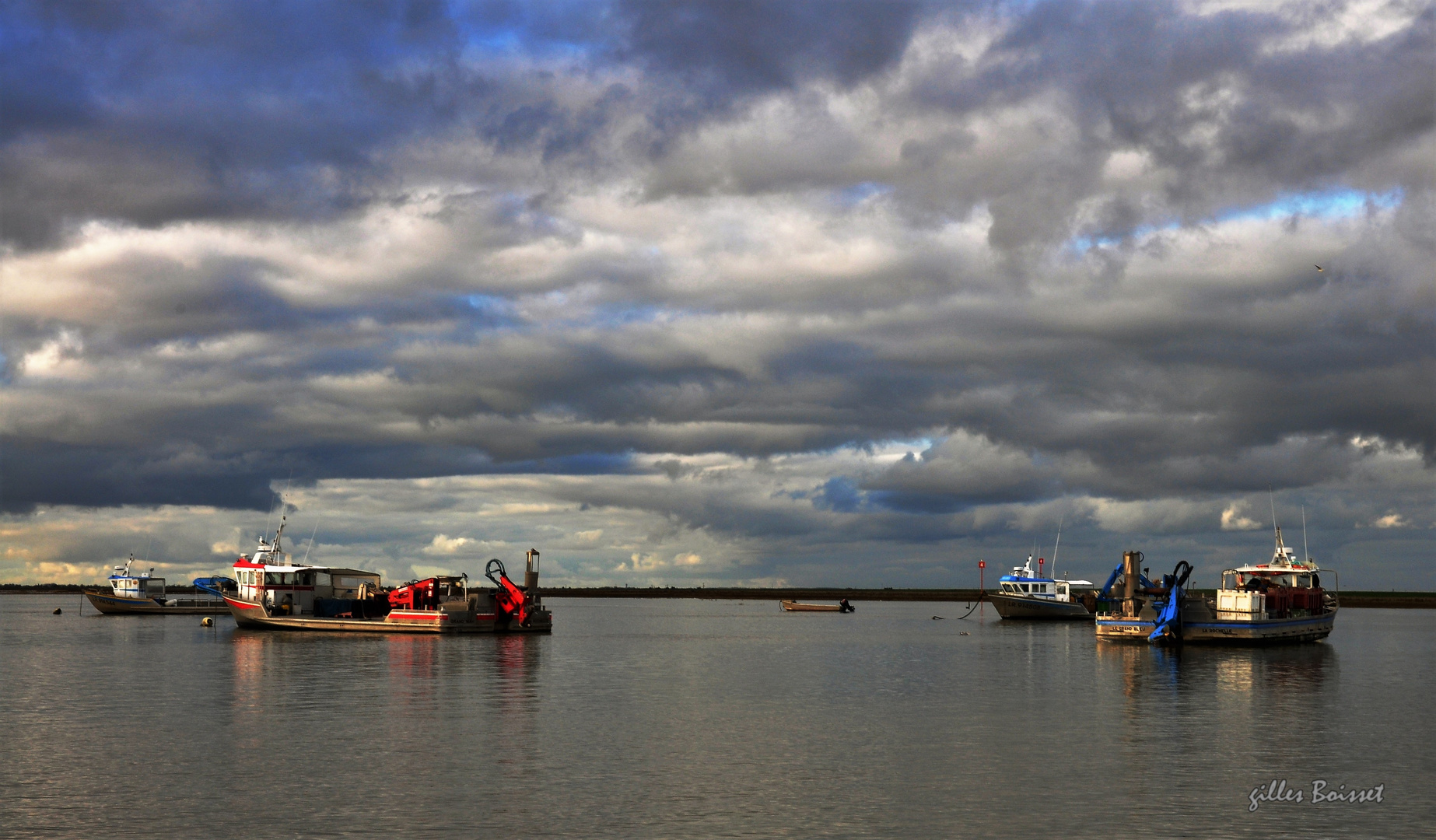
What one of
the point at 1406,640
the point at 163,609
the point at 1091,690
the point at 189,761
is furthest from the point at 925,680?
the point at 163,609

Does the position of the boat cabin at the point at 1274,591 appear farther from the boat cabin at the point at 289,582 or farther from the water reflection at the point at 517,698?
the boat cabin at the point at 289,582

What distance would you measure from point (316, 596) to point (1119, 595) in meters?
62.9

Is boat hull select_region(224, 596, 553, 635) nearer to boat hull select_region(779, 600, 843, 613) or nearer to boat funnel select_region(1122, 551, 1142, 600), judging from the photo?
boat funnel select_region(1122, 551, 1142, 600)

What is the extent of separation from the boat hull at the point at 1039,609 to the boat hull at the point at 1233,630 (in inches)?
1417

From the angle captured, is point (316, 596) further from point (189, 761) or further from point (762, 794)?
point (762, 794)

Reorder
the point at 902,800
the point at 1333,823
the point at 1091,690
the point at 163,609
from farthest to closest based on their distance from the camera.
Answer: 1. the point at 163,609
2. the point at 1091,690
3. the point at 902,800
4. the point at 1333,823

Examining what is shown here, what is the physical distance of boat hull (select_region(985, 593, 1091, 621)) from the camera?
12075 cm

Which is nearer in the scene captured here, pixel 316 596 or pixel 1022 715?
pixel 1022 715

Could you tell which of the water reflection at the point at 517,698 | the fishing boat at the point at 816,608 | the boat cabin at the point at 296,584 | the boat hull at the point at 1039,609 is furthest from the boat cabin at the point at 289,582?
the fishing boat at the point at 816,608

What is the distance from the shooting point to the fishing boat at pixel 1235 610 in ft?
250

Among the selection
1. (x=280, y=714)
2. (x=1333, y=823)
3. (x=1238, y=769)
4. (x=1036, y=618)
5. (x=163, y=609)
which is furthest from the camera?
(x=163, y=609)

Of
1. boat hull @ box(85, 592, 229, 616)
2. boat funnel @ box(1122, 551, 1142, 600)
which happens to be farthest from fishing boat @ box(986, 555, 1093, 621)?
boat hull @ box(85, 592, 229, 616)

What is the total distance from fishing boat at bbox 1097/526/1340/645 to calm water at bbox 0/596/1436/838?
25.6 feet

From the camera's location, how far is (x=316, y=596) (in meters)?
95.1
